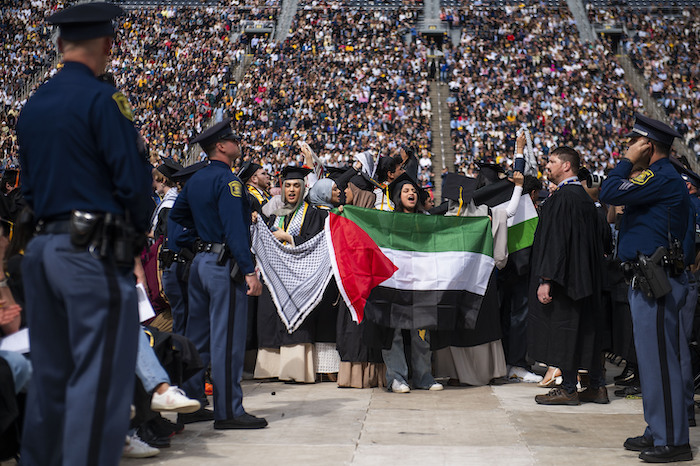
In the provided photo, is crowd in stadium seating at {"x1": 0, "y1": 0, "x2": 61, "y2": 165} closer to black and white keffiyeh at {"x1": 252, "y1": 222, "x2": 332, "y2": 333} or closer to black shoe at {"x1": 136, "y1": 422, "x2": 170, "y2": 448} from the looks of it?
black and white keffiyeh at {"x1": 252, "y1": 222, "x2": 332, "y2": 333}

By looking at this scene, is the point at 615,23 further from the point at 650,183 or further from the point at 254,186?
the point at 650,183

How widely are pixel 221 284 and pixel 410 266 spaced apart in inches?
99.6

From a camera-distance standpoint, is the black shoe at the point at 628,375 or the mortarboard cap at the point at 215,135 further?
the black shoe at the point at 628,375

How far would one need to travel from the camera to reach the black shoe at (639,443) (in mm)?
4891

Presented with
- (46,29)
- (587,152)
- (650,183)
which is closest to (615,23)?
(587,152)

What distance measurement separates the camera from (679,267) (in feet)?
16.0

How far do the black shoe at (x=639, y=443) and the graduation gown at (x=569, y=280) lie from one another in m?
1.67

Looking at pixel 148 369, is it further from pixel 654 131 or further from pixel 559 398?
pixel 559 398

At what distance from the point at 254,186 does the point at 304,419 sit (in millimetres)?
3701

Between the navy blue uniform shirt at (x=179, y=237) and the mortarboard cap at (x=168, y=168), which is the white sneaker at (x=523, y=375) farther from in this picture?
the mortarboard cap at (x=168, y=168)

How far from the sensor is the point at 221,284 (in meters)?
5.45

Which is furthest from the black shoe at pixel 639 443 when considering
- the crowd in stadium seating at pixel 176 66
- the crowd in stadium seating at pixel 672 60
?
the crowd in stadium seating at pixel 672 60

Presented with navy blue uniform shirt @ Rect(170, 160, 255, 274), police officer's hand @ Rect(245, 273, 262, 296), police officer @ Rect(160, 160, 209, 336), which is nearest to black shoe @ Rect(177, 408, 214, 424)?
police officer @ Rect(160, 160, 209, 336)

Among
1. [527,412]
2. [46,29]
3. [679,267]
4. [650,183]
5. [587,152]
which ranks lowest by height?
[527,412]
